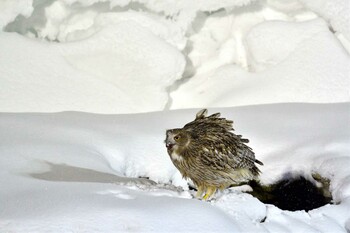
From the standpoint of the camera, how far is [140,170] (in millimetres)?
4367

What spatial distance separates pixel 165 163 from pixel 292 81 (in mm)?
2370

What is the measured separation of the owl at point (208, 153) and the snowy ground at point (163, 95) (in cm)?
13

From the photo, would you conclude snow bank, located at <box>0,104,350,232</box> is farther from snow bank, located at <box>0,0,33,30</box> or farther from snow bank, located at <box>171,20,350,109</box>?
snow bank, located at <box>0,0,33,30</box>

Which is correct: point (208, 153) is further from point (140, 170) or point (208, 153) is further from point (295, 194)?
point (295, 194)

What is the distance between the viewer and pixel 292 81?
244 inches

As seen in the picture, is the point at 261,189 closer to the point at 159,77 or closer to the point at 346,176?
the point at 346,176

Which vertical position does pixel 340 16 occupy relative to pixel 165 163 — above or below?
above

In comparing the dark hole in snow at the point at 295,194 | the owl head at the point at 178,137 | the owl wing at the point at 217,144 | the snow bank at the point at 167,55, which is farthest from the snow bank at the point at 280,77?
the owl head at the point at 178,137

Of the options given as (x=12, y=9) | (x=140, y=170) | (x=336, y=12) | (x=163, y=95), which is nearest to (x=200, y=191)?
(x=140, y=170)

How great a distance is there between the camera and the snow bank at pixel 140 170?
268 cm

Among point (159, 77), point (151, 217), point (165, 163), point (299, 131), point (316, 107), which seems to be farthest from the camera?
point (159, 77)

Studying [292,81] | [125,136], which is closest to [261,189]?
[125,136]

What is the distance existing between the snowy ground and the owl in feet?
0.44

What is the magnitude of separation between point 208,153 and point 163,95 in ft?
9.87
